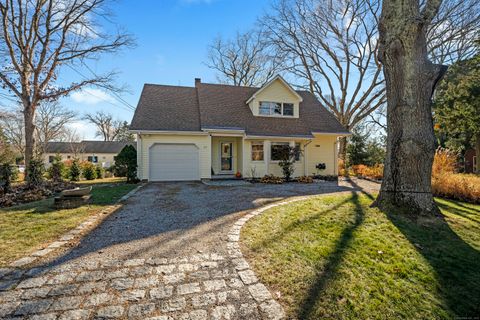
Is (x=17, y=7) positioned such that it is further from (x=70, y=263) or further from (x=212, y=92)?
(x=70, y=263)

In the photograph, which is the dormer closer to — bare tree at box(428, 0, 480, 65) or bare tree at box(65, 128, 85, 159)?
bare tree at box(428, 0, 480, 65)

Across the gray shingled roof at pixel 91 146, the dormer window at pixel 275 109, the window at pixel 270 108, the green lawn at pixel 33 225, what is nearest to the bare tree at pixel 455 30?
the dormer window at pixel 275 109

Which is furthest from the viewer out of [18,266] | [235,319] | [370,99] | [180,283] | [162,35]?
[370,99]

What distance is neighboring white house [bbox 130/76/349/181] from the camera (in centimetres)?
1230

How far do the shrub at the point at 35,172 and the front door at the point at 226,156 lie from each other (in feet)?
27.9

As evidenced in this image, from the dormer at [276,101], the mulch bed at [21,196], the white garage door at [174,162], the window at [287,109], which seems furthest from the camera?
the window at [287,109]

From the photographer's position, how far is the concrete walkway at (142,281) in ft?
→ 7.09

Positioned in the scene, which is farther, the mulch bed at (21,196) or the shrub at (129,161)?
the shrub at (129,161)

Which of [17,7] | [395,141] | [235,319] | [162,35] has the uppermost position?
[17,7]

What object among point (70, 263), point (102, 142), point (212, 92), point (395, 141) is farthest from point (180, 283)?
point (102, 142)

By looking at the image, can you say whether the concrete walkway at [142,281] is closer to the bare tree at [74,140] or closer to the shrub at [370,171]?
the shrub at [370,171]

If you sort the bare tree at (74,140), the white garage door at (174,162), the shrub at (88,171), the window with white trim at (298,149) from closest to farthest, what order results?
the white garage door at (174,162)
the window with white trim at (298,149)
the shrub at (88,171)
the bare tree at (74,140)

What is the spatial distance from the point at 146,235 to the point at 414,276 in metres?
4.02

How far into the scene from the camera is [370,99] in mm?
21016
